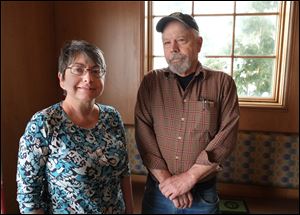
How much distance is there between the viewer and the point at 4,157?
6.08 feet

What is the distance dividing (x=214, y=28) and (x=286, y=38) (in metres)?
0.54

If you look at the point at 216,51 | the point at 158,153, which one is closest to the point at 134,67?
the point at 216,51

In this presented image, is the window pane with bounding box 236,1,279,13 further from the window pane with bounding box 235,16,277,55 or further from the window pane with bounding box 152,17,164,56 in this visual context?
the window pane with bounding box 152,17,164,56

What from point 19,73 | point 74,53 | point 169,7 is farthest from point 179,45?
point 19,73

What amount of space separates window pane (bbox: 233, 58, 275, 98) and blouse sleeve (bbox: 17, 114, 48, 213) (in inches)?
62.5

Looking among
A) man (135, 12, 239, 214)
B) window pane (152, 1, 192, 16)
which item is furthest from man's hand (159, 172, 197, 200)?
window pane (152, 1, 192, 16)

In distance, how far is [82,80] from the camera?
3.35 ft

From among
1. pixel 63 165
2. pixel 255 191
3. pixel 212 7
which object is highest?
pixel 212 7

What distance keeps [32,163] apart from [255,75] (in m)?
1.76

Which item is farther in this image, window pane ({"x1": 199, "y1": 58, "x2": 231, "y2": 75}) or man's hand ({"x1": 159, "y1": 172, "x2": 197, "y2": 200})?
window pane ({"x1": 199, "y1": 58, "x2": 231, "y2": 75})

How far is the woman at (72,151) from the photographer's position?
3.22 feet

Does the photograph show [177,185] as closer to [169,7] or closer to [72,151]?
[72,151]

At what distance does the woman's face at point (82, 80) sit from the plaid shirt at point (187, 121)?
0.37m

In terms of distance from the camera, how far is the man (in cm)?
125
